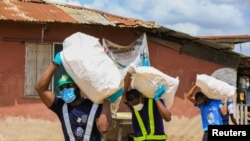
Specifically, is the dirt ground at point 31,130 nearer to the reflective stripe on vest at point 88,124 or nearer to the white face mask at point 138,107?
the white face mask at point 138,107

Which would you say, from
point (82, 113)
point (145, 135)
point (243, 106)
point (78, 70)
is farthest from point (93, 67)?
point (243, 106)

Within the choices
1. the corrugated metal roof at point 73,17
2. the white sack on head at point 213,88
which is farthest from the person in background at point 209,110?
the corrugated metal roof at point 73,17

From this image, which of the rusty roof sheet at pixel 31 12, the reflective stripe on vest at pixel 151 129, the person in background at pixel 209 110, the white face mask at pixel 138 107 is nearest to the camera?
the reflective stripe on vest at pixel 151 129

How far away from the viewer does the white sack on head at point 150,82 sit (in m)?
5.65

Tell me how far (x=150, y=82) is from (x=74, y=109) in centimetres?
155

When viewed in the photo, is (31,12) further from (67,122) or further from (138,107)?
(67,122)

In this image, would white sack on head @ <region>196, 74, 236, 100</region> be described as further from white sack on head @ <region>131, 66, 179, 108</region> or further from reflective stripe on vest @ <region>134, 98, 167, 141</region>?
reflective stripe on vest @ <region>134, 98, 167, 141</region>

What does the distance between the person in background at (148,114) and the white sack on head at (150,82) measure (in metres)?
0.06

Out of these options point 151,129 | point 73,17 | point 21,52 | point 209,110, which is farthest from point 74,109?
point 73,17

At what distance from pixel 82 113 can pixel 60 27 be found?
21.4 feet

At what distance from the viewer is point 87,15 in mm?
11016

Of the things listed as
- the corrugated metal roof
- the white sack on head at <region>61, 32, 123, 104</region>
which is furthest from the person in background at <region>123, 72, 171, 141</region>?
→ the corrugated metal roof

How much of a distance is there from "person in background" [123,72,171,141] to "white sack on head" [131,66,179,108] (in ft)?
0.18

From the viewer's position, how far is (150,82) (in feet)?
18.7
